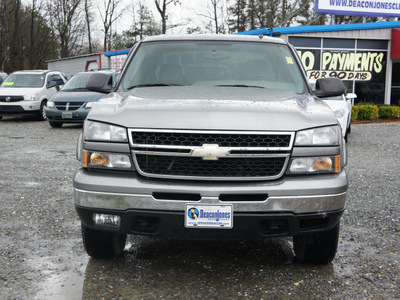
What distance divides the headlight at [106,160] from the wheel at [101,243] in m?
0.61

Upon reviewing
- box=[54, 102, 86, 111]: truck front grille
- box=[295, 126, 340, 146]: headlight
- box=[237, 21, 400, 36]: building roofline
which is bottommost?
box=[54, 102, 86, 111]: truck front grille

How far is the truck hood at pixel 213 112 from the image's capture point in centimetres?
302

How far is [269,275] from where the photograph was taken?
11.4ft

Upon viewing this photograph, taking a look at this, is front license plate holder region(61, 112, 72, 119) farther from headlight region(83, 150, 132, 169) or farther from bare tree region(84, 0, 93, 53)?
bare tree region(84, 0, 93, 53)

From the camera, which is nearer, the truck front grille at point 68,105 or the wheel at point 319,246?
the wheel at point 319,246

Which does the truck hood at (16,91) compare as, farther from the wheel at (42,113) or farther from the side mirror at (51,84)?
the wheel at (42,113)

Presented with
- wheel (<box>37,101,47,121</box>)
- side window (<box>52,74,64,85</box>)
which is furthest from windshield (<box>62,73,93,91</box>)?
side window (<box>52,74,64,85</box>)

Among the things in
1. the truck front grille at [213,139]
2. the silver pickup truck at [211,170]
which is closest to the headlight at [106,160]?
the silver pickup truck at [211,170]

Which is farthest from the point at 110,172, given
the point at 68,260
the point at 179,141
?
the point at 68,260

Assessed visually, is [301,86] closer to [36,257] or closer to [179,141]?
[179,141]

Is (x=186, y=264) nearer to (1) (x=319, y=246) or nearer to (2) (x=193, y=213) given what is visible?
(2) (x=193, y=213)

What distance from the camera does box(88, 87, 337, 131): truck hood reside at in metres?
3.02

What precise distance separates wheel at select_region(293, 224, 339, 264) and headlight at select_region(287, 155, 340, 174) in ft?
1.74

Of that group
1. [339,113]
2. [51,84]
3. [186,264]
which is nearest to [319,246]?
[186,264]
